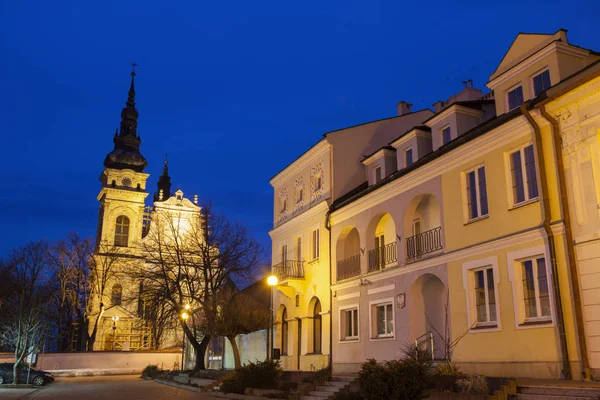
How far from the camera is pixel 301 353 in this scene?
96.0ft

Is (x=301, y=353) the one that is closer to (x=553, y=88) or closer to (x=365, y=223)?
(x=365, y=223)

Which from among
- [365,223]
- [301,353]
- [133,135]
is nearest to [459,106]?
[365,223]

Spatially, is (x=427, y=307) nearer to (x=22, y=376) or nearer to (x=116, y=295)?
(x=22, y=376)

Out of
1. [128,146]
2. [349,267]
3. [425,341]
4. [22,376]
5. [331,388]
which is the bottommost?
[22,376]

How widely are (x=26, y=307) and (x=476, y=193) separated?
3640cm

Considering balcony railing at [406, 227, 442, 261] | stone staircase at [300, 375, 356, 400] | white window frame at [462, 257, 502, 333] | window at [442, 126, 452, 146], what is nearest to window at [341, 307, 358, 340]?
stone staircase at [300, 375, 356, 400]

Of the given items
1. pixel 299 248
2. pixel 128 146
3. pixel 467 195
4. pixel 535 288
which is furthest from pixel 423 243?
pixel 128 146

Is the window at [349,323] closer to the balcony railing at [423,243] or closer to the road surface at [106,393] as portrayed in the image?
the balcony railing at [423,243]

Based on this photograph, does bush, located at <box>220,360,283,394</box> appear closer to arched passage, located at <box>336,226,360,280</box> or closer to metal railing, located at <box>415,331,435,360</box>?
arched passage, located at <box>336,226,360,280</box>

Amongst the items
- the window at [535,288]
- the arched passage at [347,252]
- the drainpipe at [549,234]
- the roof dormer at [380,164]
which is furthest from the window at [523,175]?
the arched passage at [347,252]

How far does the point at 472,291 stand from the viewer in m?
18.0

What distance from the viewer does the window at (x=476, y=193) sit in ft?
59.3

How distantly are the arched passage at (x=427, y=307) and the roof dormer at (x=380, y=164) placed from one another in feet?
20.2

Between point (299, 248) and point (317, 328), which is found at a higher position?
point (299, 248)
